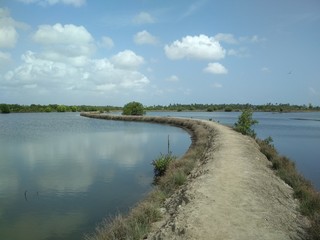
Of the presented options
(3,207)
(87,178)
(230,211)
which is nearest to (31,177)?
(87,178)

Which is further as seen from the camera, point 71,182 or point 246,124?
point 246,124

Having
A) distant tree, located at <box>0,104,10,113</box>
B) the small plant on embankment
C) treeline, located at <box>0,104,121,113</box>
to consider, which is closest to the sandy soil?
the small plant on embankment

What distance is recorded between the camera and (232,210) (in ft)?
31.7

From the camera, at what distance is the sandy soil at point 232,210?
331 inches

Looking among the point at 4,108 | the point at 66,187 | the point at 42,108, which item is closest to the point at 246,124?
the point at 66,187

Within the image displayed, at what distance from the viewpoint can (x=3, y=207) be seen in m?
14.1

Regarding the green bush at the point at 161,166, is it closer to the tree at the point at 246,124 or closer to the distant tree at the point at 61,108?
the tree at the point at 246,124

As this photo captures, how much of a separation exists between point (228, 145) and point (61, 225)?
1369cm

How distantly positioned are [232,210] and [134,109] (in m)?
87.2

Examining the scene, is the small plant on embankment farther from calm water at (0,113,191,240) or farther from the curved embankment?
calm water at (0,113,191,240)

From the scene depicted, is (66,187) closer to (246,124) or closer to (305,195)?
(305,195)

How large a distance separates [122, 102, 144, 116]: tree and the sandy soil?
82.1 m

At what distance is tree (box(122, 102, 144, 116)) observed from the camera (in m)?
96.1

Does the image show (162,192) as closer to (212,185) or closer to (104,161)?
(212,185)
